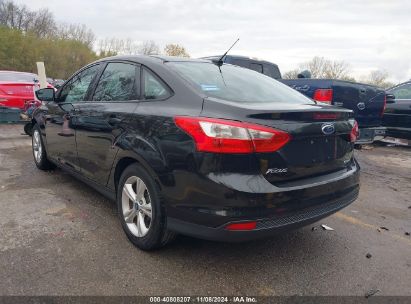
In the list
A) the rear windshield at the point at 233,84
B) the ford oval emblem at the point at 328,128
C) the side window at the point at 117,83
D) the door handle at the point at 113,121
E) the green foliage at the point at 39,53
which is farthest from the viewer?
the green foliage at the point at 39,53

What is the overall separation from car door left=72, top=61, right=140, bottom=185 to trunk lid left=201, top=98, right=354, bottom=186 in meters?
0.96

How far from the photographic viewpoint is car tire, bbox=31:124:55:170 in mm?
5419

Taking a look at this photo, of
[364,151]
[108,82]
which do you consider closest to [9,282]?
[108,82]

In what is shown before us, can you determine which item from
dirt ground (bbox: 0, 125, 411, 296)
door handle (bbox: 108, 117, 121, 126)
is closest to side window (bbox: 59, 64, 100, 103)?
door handle (bbox: 108, 117, 121, 126)

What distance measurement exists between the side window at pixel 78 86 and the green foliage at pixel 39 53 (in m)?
51.0

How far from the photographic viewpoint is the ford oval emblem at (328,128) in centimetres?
280

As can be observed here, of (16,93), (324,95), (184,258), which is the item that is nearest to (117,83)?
(184,258)

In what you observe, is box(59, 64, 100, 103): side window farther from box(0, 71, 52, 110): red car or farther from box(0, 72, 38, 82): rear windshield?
box(0, 72, 38, 82): rear windshield

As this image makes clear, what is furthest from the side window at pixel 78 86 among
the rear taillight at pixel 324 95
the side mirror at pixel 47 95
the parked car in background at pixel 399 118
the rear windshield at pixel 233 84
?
the parked car in background at pixel 399 118

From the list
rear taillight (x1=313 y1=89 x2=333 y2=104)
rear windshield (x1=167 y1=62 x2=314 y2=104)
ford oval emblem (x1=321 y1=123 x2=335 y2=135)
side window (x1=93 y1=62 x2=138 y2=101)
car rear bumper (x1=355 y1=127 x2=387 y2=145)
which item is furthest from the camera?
car rear bumper (x1=355 y1=127 x2=387 y2=145)

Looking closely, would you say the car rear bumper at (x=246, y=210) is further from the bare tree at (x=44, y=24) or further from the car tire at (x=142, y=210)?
the bare tree at (x=44, y=24)

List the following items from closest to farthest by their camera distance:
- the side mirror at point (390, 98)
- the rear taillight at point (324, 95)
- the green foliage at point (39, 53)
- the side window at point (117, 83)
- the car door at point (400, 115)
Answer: the side window at point (117, 83)
the rear taillight at point (324, 95)
the side mirror at point (390, 98)
the car door at point (400, 115)
the green foliage at point (39, 53)

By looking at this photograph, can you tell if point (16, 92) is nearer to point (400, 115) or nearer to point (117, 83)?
point (117, 83)

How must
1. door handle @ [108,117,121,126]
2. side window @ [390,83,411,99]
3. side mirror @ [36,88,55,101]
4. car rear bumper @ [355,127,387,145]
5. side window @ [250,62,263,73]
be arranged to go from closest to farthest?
door handle @ [108,117,121,126], side mirror @ [36,88,55,101], car rear bumper @ [355,127,387,145], side window @ [250,62,263,73], side window @ [390,83,411,99]
